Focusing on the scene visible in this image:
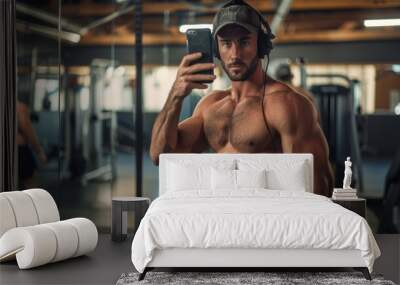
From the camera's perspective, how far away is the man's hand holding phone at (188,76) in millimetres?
7777

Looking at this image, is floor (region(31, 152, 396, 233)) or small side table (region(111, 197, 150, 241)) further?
floor (region(31, 152, 396, 233))

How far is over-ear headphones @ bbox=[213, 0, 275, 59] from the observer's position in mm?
7688

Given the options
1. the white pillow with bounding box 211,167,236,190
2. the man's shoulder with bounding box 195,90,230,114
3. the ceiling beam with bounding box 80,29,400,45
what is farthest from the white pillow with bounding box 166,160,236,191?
the ceiling beam with bounding box 80,29,400,45

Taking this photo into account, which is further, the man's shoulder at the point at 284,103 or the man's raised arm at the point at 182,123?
the man's raised arm at the point at 182,123

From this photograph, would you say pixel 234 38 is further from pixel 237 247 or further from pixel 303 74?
pixel 237 247

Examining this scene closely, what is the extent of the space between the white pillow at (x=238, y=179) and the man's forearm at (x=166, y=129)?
974 millimetres

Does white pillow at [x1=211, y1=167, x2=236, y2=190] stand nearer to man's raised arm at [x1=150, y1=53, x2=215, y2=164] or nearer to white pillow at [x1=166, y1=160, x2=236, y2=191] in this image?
white pillow at [x1=166, y1=160, x2=236, y2=191]

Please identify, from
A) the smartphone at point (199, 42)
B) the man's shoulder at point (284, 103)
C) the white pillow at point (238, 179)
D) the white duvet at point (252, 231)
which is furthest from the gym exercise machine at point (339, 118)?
the white duvet at point (252, 231)

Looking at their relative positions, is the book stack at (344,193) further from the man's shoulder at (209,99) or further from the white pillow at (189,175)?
the man's shoulder at (209,99)

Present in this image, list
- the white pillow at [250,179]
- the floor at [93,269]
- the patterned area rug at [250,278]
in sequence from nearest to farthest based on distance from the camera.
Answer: the patterned area rug at [250,278] → the floor at [93,269] → the white pillow at [250,179]

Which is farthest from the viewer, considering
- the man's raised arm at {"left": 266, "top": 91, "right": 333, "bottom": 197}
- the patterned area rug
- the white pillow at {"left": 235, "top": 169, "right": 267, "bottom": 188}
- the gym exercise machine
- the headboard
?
the gym exercise machine

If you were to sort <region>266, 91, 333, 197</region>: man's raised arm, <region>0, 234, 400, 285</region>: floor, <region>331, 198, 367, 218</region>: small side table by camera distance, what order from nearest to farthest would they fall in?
<region>0, 234, 400, 285</region>: floor, <region>331, 198, 367, 218</region>: small side table, <region>266, 91, 333, 197</region>: man's raised arm

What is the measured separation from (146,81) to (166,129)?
56 centimetres

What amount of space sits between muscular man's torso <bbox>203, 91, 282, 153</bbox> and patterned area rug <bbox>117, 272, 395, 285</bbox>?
88.7 inches
